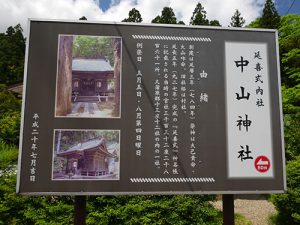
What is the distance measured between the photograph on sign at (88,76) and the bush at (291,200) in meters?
5.15

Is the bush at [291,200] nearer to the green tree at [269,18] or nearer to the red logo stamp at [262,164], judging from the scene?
the red logo stamp at [262,164]

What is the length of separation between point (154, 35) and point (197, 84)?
3.02 feet

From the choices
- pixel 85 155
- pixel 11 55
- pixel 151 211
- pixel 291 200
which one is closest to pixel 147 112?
pixel 85 155

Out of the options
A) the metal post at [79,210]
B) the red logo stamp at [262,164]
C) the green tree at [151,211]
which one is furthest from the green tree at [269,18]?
the metal post at [79,210]

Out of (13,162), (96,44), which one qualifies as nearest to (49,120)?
(96,44)

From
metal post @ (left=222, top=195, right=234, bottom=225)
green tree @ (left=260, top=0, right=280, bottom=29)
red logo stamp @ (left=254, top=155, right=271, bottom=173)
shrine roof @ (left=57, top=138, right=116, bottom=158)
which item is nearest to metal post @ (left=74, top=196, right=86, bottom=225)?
shrine roof @ (left=57, top=138, right=116, bottom=158)

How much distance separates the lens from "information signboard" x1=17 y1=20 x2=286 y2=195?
158 inches

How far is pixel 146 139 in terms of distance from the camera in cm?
412

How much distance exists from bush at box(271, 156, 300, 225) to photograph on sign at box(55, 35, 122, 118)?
16.9 feet

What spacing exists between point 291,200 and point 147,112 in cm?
493

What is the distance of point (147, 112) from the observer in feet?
13.7

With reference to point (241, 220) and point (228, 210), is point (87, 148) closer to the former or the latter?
point (228, 210)

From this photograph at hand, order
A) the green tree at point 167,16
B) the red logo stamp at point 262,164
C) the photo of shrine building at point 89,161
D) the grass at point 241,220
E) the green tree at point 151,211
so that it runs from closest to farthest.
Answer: the photo of shrine building at point 89,161, the red logo stamp at point 262,164, the green tree at point 151,211, the grass at point 241,220, the green tree at point 167,16

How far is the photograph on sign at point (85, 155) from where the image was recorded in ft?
13.1
